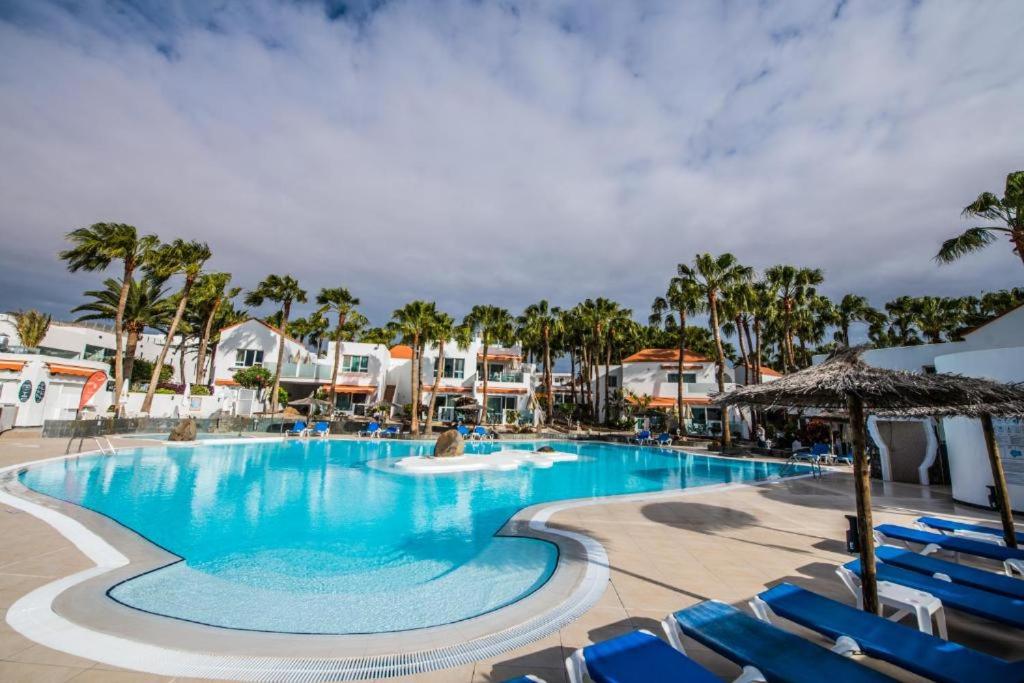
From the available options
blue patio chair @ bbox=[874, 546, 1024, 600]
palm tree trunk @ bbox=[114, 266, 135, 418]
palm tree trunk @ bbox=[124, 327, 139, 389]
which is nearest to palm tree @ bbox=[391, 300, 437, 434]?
palm tree trunk @ bbox=[114, 266, 135, 418]

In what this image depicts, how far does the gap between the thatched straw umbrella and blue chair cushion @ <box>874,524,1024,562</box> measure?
77 centimetres

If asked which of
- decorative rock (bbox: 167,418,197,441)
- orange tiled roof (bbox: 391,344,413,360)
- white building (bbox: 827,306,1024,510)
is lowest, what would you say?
decorative rock (bbox: 167,418,197,441)

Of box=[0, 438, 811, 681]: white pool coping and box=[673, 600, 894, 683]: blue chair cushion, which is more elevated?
box=[673, 600, 894, 683]: blue chair cushion

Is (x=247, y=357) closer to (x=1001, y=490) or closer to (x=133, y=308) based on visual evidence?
(x=133, y=308)

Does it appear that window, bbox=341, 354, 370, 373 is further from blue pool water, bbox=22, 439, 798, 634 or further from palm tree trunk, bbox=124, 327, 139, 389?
blue pool water, bbox=22, 439, 798, 634

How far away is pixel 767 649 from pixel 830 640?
1.40m

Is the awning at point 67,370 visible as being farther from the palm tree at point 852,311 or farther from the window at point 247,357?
the palm tree at point 852,311

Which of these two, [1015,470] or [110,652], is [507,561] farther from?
[1015,470]

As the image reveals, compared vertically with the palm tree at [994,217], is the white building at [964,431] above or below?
below

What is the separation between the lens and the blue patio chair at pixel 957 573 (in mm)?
5172

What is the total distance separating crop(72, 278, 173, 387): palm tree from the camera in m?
32.9

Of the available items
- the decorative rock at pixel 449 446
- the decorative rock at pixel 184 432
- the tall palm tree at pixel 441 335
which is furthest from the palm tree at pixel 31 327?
the decorative rock at pixel 449 446

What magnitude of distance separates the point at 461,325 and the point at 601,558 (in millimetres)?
30231

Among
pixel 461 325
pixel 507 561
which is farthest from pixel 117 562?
pixel 461 325
